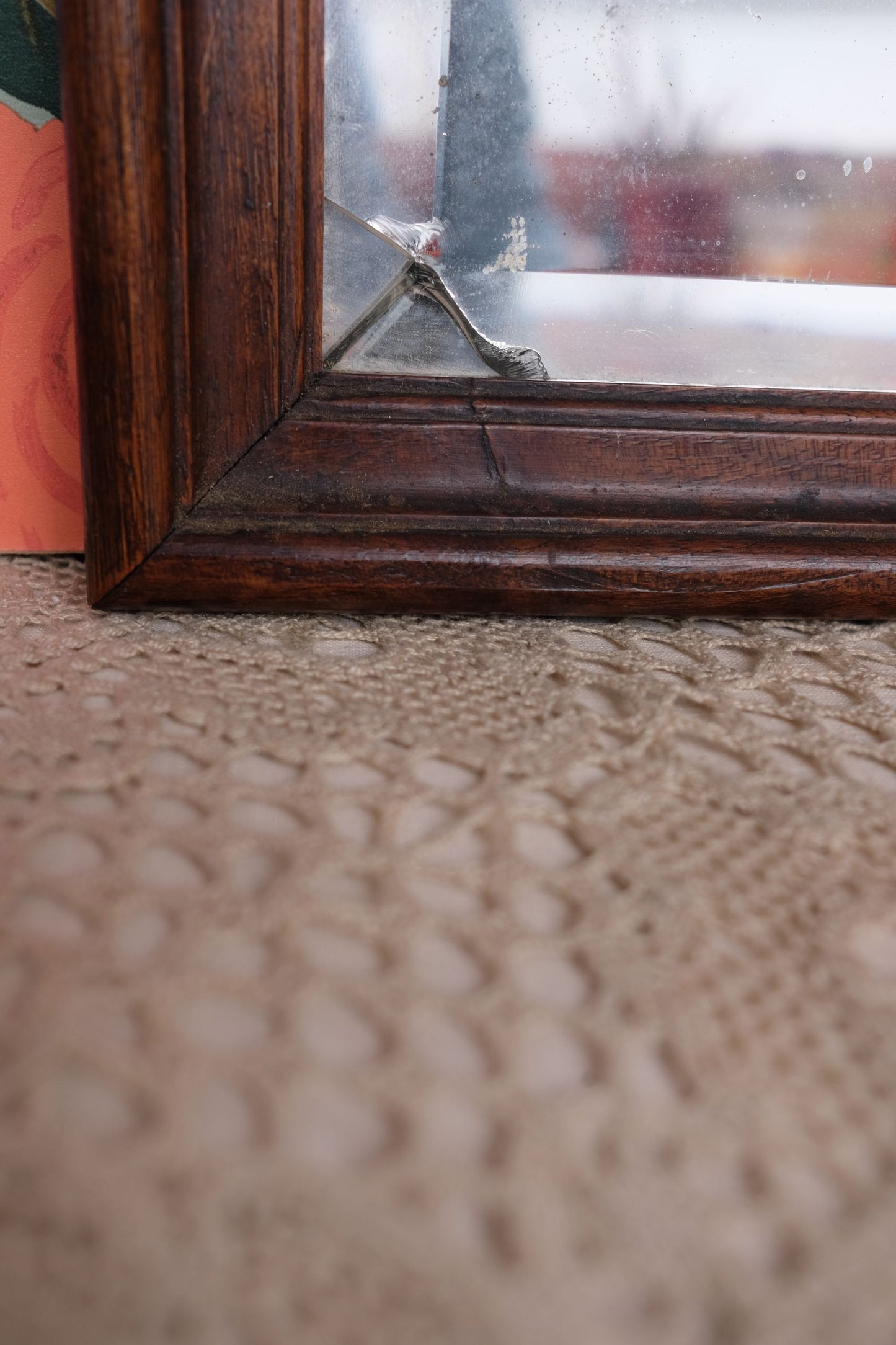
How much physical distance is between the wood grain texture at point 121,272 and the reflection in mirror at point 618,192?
0.18 ft

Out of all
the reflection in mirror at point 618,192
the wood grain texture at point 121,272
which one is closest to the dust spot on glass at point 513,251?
the reflection in mirror at point 618,192

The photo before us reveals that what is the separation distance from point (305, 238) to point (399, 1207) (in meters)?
0.26

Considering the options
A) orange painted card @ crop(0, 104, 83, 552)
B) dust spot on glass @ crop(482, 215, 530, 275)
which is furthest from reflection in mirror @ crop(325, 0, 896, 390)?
orange painted card @ crop(0, 104, 83, 552)

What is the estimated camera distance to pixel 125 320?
0.91 feet

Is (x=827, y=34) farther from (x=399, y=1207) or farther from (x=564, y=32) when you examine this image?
(x=399, y=1207)

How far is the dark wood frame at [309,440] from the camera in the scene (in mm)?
270

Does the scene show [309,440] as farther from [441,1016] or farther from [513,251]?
[441,1016]

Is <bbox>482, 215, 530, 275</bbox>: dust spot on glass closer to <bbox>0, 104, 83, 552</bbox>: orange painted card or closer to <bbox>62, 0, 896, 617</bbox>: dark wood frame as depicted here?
<bbox>62, 0, 896, 617</bbox>: dark wood frame

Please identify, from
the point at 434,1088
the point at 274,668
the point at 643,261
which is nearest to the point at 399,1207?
the point at 434,1088

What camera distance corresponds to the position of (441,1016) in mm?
156

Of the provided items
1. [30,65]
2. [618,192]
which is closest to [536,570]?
[618,192]

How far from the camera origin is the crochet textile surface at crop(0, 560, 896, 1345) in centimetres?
12

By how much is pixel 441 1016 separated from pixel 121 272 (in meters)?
0.22

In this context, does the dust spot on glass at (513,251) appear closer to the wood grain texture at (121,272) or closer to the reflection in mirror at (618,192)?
the reflection in mirror at (618,192)
